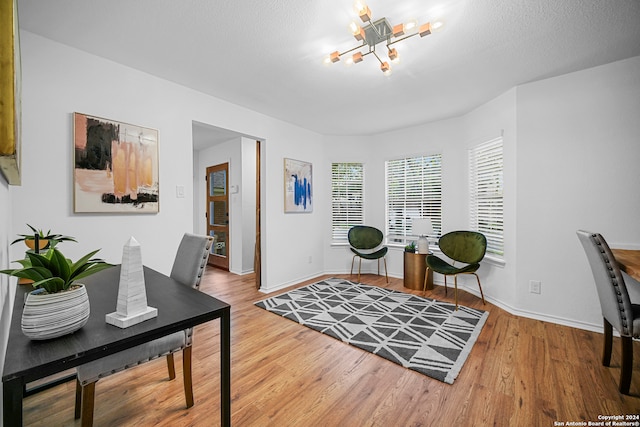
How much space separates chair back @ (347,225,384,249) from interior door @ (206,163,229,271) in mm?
2457

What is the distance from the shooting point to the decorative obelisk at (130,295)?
958 mm

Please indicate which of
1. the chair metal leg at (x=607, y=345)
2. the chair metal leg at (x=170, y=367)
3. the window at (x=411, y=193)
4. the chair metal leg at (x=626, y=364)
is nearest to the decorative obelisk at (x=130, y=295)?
the chair metal leg at (x=170, y=367)

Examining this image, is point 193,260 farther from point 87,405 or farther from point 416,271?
point 416,271

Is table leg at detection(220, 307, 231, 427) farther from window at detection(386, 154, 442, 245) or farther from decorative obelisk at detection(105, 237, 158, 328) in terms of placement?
window at detection(386, 154, 442, 245)

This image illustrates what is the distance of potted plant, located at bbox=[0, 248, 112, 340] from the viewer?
2.57 feet

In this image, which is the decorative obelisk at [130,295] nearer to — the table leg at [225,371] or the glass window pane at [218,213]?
the table leg at [225,371]

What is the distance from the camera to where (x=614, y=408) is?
156 cm

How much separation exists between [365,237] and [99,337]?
404 centimetres

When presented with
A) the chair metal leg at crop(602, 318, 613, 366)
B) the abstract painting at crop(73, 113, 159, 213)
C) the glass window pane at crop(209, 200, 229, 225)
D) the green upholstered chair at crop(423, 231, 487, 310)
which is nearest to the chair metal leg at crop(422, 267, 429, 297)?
the green upholstered chair at crop(423, 231, 487, 310)

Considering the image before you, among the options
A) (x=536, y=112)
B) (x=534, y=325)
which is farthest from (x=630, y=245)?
(x=536, y=112)

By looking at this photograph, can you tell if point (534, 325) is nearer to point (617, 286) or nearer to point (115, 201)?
point (617, 286)

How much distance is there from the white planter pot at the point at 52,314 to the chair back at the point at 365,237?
156 inches

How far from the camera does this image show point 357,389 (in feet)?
5.80

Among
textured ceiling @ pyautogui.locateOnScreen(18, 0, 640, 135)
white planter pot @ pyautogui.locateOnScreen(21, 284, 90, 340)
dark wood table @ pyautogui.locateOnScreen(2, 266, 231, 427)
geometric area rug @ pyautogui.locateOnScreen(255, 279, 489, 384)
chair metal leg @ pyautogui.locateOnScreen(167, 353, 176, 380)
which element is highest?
textured ceiling @ pyautogui.locateOnScreen(18, 0, 640, 135)
